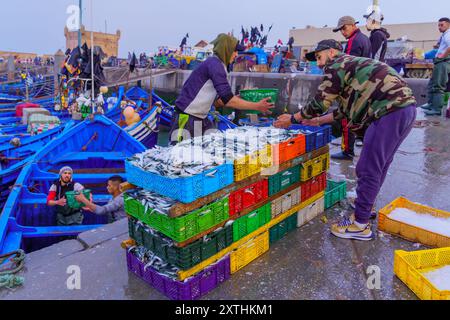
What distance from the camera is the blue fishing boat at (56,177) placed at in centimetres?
494

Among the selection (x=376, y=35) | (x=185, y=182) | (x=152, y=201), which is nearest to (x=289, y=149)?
(x=185, y=182)

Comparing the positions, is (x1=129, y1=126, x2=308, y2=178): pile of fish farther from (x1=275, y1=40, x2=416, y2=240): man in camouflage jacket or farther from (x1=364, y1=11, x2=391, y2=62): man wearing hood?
(x1=364, y1=11, x2=391, y2=62): man wearing hood

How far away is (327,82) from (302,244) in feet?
5.10

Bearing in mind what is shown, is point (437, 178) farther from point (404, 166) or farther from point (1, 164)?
point (1, 164)

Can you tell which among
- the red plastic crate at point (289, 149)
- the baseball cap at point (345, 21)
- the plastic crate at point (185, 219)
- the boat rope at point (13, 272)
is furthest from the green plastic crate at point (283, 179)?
the baseball cap at point (345, 21)

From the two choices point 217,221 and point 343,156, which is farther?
point 343,156

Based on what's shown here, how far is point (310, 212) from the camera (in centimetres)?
397

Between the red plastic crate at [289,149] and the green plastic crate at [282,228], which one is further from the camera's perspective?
the green plastic crate at [282,228]

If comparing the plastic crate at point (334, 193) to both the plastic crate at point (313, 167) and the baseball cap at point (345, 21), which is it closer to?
the plastic crate at point (313, 167)

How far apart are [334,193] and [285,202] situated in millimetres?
Result: 1099

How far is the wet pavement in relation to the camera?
277cm

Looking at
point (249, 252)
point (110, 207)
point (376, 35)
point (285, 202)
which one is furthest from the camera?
point (376, 35)

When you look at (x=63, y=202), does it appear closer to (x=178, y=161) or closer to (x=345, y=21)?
(x=178, y=161)
